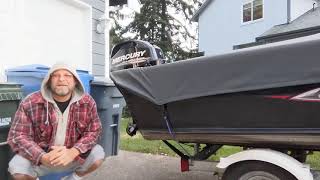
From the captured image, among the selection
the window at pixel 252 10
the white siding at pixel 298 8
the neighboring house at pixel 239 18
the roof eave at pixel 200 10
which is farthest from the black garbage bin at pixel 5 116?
the roof eave at pixel 200 10

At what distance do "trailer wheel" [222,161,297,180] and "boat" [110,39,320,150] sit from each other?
7.2 inches

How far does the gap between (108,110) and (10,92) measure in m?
1.39

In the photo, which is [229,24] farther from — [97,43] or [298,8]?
[97,43]

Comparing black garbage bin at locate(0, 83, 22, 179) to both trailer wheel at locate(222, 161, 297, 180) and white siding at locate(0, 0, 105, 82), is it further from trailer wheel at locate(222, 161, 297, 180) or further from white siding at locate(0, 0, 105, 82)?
trailer wheel at locate(222, 161, 297, 180)

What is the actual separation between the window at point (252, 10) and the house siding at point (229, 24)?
0.87ft

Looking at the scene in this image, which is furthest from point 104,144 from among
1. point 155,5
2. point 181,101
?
point 155,5

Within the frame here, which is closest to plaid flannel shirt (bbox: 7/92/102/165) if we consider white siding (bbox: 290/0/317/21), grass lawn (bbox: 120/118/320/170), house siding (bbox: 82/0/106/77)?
grass lawn (bbox: 120/118/320/170)

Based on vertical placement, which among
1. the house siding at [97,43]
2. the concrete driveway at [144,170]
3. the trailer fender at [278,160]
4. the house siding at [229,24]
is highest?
the house siding at [229,24]

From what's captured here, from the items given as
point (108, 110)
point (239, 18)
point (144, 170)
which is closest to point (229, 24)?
point (239, 18)

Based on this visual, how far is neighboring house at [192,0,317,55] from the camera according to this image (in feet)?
64.6

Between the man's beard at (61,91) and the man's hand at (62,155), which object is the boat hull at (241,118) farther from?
the man's hand at (62,155)

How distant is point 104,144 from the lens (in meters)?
5.10

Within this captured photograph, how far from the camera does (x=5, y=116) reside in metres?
3.82

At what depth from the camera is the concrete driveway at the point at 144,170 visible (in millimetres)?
5305
